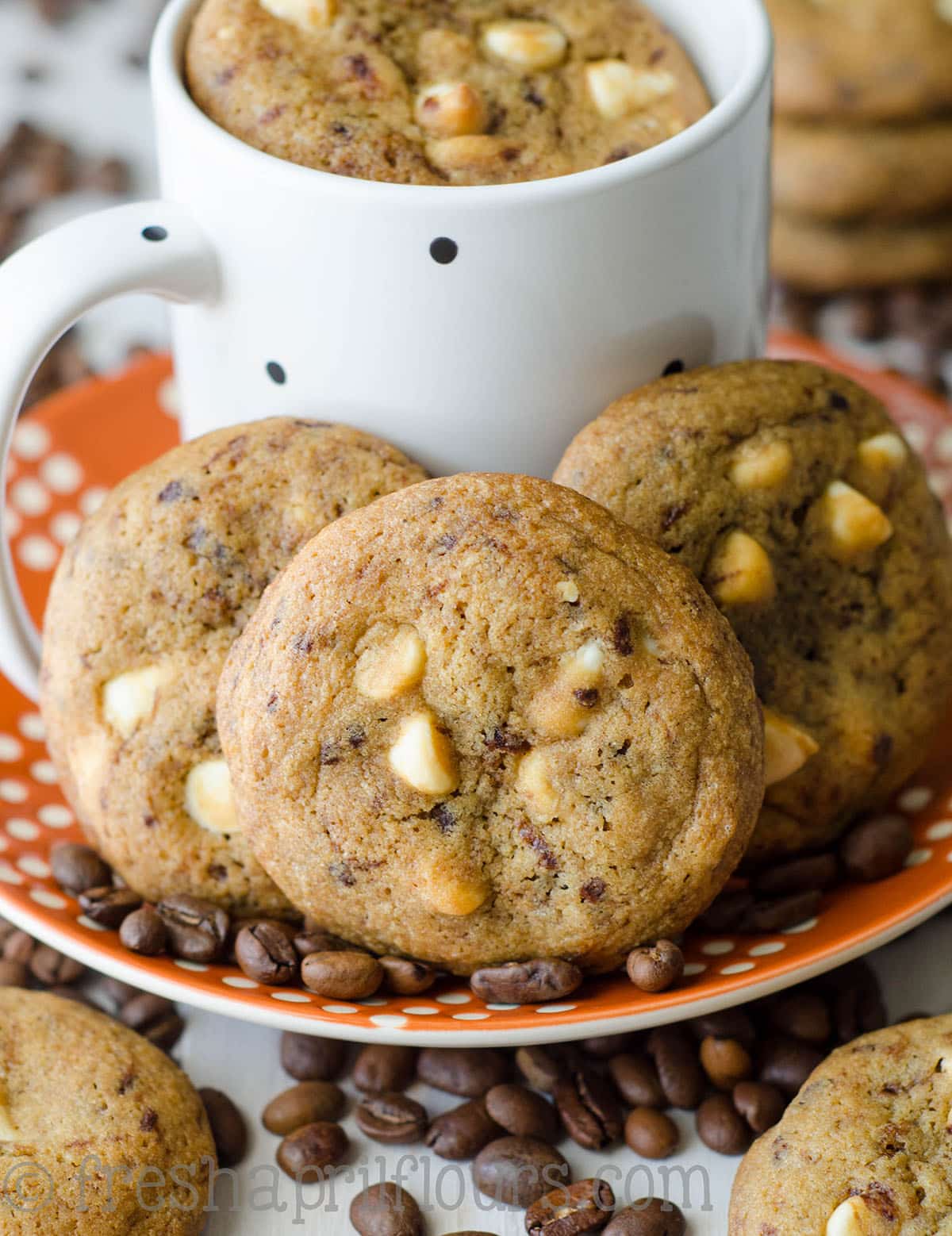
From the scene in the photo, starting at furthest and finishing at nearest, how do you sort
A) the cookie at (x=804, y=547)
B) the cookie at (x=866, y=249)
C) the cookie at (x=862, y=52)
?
the cookie at (x=866, y=249) < the cookie at (x=862, y=52) < the cookie at (x=804, y=547)

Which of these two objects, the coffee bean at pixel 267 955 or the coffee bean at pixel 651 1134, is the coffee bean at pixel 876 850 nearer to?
the coffee bean at pixel 651 1134

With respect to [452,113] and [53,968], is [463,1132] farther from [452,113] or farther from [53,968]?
[452,113]

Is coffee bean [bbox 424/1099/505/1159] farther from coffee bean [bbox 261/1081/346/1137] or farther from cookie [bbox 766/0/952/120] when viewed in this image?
cookie [bbox 766/0/952/120]

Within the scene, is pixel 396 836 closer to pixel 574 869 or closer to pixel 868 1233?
pixel 574 869

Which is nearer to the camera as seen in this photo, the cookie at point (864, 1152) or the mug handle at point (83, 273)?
the cookie at point (864, 1152)

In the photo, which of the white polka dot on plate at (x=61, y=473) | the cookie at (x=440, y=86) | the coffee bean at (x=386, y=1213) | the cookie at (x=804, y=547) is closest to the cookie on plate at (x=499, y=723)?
the cookie at (x=804, y=547)
